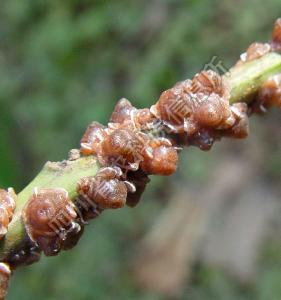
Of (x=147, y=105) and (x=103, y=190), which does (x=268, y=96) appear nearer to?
(x=103, y=190)

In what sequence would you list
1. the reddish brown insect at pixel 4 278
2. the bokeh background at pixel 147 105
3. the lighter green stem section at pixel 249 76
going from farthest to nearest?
the bokeh background at pixel 147 105
the lighter green stem section at pixel 249 76
the reddish brown insect at pixel 4 278

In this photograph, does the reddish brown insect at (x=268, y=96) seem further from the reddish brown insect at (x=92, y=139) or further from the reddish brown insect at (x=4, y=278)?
the reddish brown insect at (x=4, y=278)

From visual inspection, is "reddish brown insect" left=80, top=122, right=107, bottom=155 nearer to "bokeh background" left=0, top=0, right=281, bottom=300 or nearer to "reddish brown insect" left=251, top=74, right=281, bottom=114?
"reddish brown insect" left=251, top=74, right=281, bottom=114

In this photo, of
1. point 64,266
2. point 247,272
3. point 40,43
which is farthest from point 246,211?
point 40,43

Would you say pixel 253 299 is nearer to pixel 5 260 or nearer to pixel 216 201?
pixel 216 201

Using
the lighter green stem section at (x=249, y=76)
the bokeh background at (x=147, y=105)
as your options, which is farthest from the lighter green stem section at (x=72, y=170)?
the bokeh background at (x=147, y=105)

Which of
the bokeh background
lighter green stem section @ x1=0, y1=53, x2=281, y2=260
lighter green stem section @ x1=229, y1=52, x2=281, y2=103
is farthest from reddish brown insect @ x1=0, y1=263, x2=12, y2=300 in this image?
the bokeh background
